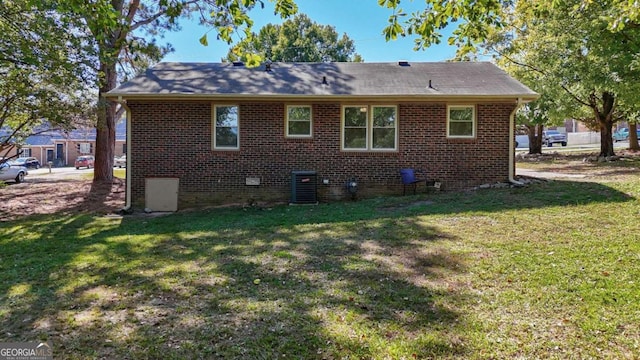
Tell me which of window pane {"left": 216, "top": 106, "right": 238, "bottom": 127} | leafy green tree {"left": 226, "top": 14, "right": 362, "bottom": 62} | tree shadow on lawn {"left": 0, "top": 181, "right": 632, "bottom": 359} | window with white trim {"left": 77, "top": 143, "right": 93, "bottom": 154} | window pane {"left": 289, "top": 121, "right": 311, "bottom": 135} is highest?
leafy green tree {"left": 226, "top": 14, "right": 362, "bottom": 62}

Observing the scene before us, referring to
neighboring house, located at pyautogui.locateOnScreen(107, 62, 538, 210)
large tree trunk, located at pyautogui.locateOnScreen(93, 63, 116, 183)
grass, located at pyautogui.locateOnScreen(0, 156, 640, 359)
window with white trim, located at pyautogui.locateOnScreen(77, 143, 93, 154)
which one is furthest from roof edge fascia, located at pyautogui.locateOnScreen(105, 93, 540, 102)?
window with white trim, located at pyautogui.locateOnScreen(77, 143, 93, 154)

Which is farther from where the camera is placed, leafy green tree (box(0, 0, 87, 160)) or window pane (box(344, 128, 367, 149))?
window pane (box(344, 128, 367, 149))

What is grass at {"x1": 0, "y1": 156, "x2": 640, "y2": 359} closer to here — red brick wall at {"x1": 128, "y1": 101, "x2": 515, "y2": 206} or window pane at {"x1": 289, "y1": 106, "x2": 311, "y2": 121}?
red brick wall at {"x1": 128, "y1": 101, "x2": 515, "y2": 206}

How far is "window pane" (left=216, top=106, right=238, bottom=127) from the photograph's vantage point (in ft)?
37.1

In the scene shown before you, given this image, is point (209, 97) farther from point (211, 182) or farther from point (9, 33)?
point (9, 33)

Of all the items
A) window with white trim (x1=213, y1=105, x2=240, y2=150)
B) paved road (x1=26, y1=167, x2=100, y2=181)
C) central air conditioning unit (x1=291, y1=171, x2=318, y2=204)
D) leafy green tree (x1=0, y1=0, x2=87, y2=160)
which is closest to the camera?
leafy green tree (x1=0, y1=0, x2=87, y2=160)

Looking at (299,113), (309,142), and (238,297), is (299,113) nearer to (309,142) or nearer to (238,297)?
(309,142)

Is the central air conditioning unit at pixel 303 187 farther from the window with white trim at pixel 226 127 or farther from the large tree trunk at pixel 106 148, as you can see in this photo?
the large tree trunk at pixel 106 148

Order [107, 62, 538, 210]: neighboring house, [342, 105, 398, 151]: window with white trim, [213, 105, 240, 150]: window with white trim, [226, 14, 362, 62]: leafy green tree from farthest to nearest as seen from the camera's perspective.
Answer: [226, 14, 362, 62]: leafy green tree → [342, 105, 398, 151]: window with white trim → [213, 105, 240, 150]: window with white trim → [107, 62, 538, 210]: neighboring house

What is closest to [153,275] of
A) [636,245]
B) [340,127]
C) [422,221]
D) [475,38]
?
[422,221]

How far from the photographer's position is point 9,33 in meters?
10.6

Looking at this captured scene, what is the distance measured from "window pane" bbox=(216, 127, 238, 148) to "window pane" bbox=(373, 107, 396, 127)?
3831mm

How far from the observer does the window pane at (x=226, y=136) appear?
1133 cm

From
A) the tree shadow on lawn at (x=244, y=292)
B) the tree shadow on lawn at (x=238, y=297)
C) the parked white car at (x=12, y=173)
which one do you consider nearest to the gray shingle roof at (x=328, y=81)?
the tree shadow on lawn at (x=244, y=292)
